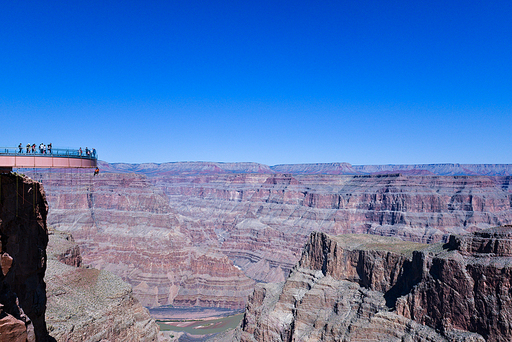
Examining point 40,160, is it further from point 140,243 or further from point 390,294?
point 140,243

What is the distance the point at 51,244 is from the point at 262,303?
3192 centimetres

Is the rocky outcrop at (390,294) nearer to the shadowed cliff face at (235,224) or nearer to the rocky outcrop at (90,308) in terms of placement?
the rocky outcrop at (90,308)

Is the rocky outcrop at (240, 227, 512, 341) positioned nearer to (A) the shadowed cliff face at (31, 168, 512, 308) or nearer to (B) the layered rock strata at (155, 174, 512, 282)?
(A) the shadowed cliff face at (31, 168, 512, 308)

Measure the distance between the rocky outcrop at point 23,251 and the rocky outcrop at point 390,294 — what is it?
32.5 meters

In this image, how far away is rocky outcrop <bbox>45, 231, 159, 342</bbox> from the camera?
32844mm

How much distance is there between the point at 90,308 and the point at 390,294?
3302cm

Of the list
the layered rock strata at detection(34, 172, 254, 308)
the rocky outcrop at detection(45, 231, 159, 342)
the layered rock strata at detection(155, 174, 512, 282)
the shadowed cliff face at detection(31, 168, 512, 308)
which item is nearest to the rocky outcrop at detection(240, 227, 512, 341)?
the rocky outcrop at detection(45, 231, 159, 342)

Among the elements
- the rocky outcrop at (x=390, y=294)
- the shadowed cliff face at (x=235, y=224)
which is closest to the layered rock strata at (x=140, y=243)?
the shadowed cliff face at (x=235, y=224)

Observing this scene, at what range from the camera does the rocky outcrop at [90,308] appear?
32844 millimetres

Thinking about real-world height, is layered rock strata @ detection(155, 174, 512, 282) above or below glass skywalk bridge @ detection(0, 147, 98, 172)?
below

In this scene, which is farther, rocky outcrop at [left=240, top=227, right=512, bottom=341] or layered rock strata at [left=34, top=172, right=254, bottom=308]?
layered rock strata at [left=34, top=172, right=254, bottom=308]

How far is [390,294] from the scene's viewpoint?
42.5 m

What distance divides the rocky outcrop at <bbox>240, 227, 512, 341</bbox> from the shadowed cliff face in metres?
44.9

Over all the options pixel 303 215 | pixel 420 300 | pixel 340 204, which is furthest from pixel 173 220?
pixel 420 300
